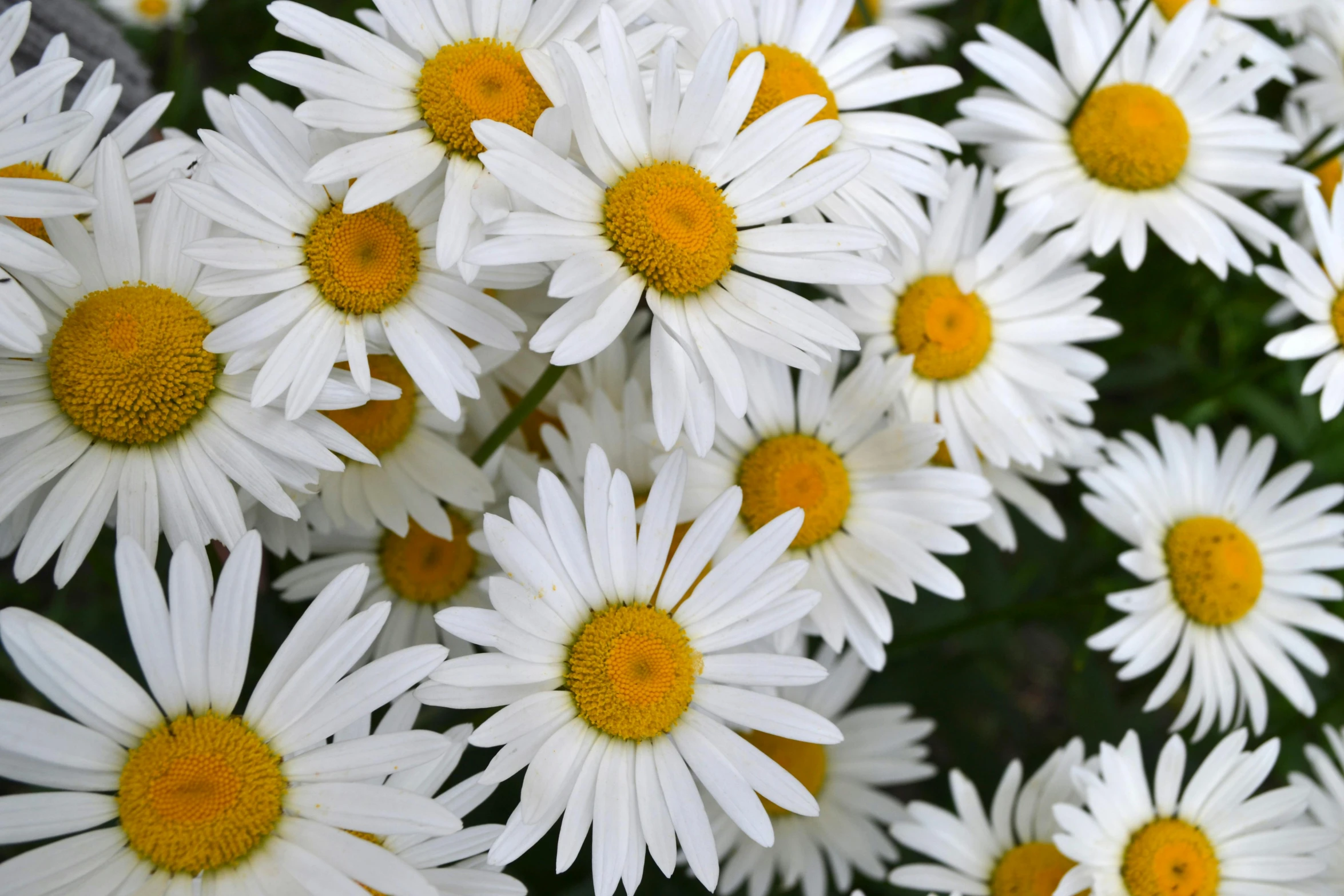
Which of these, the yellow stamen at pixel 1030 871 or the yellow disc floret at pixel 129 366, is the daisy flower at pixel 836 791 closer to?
the yellow stamen at pixel 1030 871

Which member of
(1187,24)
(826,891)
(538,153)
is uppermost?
(1187,24)

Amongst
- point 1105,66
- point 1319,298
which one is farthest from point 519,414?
point 1319,298

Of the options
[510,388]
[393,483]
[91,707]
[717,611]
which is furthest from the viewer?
[510,388]

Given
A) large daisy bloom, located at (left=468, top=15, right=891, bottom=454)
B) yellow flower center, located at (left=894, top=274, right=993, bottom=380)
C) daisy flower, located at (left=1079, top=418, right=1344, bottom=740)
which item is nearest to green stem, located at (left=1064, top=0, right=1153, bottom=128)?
yellow flower center, located at (left=894, top=274, right=993, bottom=380)

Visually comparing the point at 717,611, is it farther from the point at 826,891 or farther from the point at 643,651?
the point at 826,891

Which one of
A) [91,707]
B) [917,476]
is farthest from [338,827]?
[917,476]

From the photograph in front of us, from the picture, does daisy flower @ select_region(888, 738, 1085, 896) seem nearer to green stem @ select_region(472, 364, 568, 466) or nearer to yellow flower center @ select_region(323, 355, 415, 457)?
green stem @ select_region(472, 364, 568, 466)

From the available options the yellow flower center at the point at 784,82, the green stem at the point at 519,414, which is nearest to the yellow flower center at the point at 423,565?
Answer: the green stem at the point at 519,414
